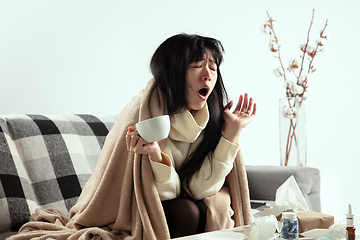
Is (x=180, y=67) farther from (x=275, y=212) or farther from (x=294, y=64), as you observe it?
(x=294, y=64)

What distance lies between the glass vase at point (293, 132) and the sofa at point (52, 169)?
40cm

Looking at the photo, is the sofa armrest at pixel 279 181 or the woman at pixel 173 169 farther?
the sofa armrest at pixel 279 181

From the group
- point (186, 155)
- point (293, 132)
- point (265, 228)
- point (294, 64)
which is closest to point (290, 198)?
point (265, 228)

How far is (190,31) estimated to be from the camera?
254 centimetres

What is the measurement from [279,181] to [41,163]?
100cm

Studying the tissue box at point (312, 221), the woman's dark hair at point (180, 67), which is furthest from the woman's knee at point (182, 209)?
the tissue box at point (312, 221)

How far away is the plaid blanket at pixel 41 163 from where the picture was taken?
1249 millimetres

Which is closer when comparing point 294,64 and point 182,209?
point 182,209

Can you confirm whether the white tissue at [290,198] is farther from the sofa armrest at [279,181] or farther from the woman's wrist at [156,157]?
the sofa armrest at [279,181]

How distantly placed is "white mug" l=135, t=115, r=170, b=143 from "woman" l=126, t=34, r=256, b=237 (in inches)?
7.0

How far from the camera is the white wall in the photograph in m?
1.83

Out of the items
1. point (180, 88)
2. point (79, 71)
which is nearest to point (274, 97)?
point (79, 71)

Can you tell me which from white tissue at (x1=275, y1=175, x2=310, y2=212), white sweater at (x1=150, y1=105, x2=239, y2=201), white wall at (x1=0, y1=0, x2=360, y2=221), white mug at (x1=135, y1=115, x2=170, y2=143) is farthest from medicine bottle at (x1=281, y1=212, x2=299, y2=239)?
white wall at (x1=0, y1=0, x2=360, y2=221)

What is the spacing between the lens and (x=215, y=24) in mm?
2643
